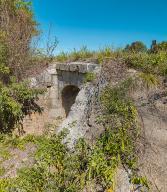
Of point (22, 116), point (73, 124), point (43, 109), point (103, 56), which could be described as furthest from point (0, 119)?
Result: point (103, 56)

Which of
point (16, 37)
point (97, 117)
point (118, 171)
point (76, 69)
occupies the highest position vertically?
point (16, 37)

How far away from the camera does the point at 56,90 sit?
10570 mm

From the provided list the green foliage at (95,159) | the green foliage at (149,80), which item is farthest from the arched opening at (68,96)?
the green foliage at (149,80)

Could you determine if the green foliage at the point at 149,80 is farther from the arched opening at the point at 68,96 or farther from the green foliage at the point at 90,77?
the arched opening at the point at 68,96

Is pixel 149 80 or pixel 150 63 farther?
pixel 150 63

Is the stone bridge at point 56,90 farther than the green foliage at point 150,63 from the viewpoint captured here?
Yes

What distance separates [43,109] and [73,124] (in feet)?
11.9

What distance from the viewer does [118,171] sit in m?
5.46

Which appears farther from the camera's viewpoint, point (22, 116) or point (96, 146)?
point (22, 116)

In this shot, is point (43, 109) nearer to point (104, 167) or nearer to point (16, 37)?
point (16, 37)

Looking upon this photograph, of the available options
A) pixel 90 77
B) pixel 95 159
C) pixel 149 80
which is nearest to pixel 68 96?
pixel 90 77

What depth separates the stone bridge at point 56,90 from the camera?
32.2 feet

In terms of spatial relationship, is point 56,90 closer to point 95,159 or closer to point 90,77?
point 90,77

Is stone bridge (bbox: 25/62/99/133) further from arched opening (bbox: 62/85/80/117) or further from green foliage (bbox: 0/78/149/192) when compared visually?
green foliage (bbox: 0/78/149/192)
